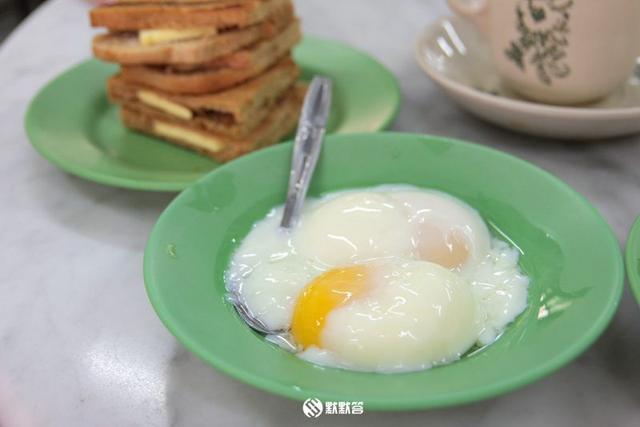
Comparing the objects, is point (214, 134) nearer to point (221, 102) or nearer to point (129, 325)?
point (221, 102)

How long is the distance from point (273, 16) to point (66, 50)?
540mm

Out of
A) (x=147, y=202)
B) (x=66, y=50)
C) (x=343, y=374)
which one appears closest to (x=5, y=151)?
(x=147, y=202)

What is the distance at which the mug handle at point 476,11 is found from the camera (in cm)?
102

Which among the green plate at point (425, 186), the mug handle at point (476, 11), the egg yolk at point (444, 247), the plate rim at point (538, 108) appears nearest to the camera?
the green plate at point (425, 186)

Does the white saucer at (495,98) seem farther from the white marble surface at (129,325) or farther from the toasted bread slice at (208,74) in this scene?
the toasted bread slice at (208,74)

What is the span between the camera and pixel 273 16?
1154 mm

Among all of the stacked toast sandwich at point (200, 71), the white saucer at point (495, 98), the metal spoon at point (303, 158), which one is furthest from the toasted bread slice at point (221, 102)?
the white saucer at point (495, 98)

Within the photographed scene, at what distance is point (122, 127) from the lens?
1.17 meters

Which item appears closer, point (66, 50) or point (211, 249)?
point (211, 249)

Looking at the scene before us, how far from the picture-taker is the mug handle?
3.34 ft

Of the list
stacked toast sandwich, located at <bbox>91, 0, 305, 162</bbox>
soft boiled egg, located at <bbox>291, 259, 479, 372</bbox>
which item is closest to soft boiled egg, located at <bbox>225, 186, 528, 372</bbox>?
soft boiled egg, located at <bbox>291, 259, 479, 372</bbox>

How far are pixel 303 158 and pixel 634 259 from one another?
0.39 m

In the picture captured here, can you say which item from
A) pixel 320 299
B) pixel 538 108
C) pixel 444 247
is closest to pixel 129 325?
pixel 320 299

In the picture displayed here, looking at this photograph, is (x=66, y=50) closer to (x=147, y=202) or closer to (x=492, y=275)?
(x=147, y=202)
